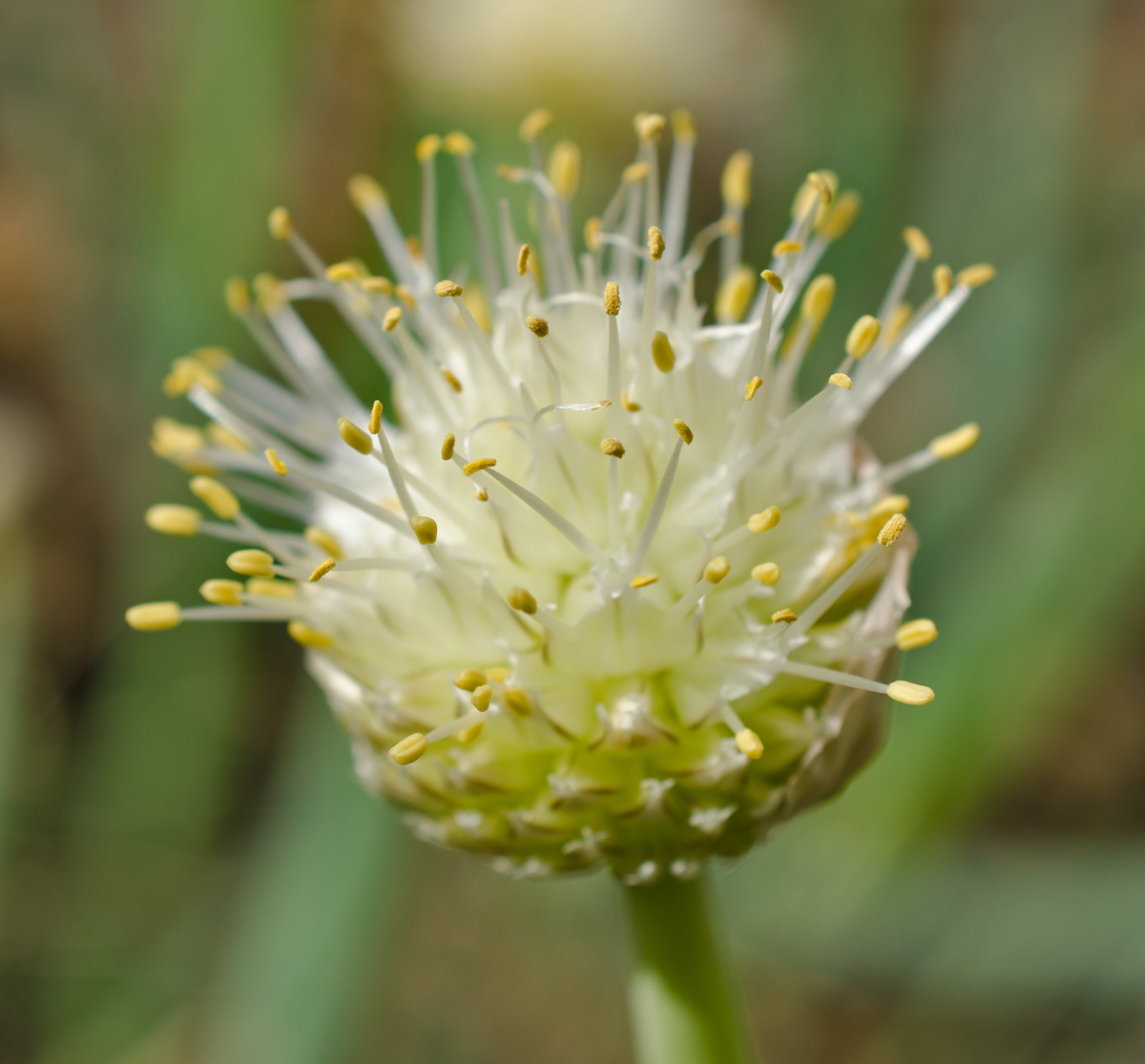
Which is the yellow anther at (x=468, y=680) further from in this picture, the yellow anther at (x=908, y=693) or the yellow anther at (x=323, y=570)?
the yellow anther at (x=908, y=693)

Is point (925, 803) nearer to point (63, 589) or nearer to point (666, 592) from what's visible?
point (666, 592)

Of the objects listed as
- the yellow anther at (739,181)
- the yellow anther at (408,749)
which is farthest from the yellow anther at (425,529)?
the yellow anther at (739,181)

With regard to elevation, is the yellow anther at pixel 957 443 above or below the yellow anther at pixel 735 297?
below

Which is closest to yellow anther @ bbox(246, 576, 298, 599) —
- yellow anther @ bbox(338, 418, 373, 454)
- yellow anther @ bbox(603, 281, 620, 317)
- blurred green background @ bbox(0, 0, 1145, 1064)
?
yellow anther @ bbox(338, 418, 373, 454)

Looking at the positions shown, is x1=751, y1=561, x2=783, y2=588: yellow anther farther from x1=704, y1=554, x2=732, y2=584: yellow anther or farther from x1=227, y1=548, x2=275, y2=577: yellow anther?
x1=227, y1=548, x2=275, y2=577: yellow anther

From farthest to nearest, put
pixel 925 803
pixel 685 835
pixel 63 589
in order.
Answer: pixel 63 589 < pixel 925 803 < pixel 685 835

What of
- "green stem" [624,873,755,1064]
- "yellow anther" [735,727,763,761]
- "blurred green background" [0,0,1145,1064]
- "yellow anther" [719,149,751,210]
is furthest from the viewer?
"blurred green background" [0,0,1145,1064]

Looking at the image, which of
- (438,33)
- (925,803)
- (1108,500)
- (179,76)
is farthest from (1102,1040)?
(179,76)
